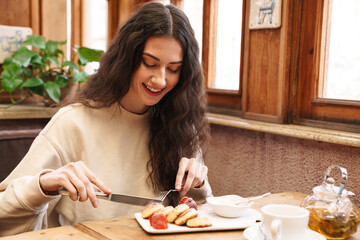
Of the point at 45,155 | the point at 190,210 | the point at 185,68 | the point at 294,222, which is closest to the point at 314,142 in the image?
the point at 185,68

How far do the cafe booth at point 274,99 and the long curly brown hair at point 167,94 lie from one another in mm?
408

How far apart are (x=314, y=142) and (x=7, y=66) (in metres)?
1.84

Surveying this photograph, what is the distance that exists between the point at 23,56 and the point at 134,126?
1.30 metres

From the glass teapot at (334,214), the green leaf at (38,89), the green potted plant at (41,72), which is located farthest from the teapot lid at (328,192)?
the green leaf at (38,89)

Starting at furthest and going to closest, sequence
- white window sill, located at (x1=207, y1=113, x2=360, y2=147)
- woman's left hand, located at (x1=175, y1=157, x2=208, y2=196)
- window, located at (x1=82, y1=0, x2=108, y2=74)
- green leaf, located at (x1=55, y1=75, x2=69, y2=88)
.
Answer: window, located at (x1=82, y1=0, x2=108, y2=74) → green leaf, located at (x1=55, y1=75, x2=69, y2=88) → white window sill, located at (x1=207, y1=113, x2=360, y2=147) → woman's left hand, located at (x1=175, y1=157, x2=208, y2=196)

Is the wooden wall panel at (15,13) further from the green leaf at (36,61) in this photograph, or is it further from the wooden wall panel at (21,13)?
the green leaf at (36,61)

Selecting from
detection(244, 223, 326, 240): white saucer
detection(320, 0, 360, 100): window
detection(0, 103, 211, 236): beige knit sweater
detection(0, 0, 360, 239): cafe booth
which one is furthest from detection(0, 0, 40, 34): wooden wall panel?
detection(244, 223, 326, 240): white saucer

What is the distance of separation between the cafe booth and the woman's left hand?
507 mm

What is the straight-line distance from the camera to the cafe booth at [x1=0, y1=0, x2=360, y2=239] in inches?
67.3

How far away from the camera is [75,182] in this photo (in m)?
1.07

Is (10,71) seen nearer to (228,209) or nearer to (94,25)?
(94,25)

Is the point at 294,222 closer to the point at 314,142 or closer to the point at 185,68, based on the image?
the point at 185,68

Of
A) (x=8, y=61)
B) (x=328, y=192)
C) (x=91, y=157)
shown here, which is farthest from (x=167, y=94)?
(x=8, y=61)

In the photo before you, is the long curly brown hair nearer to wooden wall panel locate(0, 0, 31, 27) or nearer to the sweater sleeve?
the sweater sleeve
